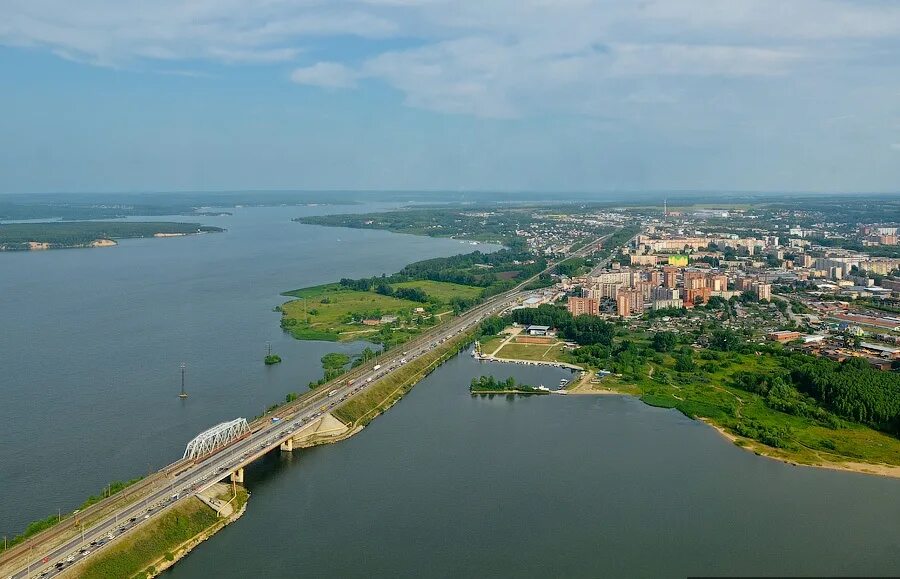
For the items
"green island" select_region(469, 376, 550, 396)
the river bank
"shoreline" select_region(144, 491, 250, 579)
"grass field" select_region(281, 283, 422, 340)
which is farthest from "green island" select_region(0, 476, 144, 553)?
"grass field" select_region(281, 283, 422, 340)

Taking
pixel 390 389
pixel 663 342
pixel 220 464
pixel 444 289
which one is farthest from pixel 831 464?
pixel 444 289

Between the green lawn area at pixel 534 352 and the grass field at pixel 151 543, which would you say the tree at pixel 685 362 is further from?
the grass field at pixel 151 543

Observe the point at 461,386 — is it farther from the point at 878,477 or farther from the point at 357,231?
the point at 357,231

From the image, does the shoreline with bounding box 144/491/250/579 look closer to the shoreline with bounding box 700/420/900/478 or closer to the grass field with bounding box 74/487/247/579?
the grass field with bounding box 74/487/247/579

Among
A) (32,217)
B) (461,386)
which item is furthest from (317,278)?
(32,217)

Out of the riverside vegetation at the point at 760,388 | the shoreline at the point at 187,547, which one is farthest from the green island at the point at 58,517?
the riverside vegetation at the point at 760,388

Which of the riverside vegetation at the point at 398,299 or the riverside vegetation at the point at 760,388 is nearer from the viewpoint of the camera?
the riverside vegetation at the point at 760,388

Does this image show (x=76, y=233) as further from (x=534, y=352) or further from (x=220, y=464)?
(x=220, y=464)
